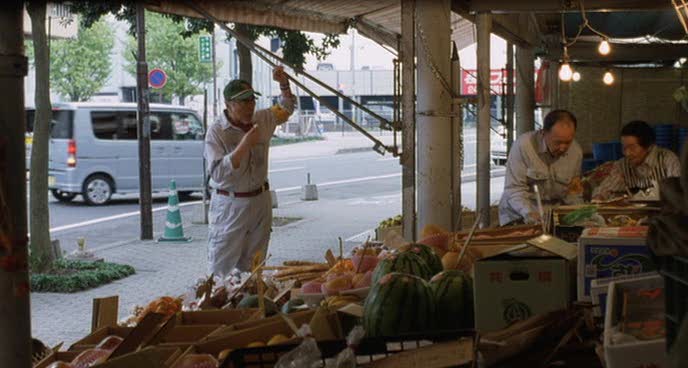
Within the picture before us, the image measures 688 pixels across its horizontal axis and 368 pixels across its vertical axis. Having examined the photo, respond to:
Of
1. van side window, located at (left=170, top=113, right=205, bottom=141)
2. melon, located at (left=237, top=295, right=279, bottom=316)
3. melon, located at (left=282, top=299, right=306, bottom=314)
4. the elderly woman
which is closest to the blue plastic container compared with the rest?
van side window, located at (left=170, top=113, right=205, bottom=141)

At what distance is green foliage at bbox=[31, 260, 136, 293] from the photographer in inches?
459

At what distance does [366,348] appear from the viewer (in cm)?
327

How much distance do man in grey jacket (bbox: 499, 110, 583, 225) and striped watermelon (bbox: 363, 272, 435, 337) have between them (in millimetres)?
3751

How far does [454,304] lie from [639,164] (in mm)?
4741

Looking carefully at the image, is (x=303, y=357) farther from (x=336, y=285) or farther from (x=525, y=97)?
(x=525, y=97)

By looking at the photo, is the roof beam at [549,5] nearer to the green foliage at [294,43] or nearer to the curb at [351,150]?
the green foliage at [294,43]

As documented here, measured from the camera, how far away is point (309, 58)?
17094 millimetres

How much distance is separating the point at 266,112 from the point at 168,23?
35625mm

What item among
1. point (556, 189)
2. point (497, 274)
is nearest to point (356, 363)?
point (497, 274)

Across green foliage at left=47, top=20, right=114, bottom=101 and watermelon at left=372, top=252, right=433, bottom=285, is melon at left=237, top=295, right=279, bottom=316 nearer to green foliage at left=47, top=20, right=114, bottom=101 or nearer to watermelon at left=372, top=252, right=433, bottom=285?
watermelon at left=372, top=252, right=433, bottom=285

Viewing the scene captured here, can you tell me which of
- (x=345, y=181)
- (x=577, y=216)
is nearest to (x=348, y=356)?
(x=577, y=216)

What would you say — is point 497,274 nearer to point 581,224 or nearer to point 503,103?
point 581,224

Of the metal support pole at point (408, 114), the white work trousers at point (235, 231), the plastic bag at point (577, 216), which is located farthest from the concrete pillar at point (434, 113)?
the plastic bag at point (577, 216)

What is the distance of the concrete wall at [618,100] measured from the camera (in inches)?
837
